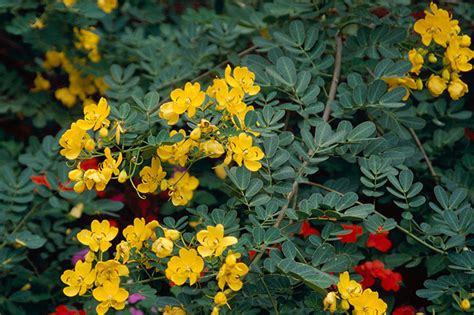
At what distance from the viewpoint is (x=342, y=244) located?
63.6 inches

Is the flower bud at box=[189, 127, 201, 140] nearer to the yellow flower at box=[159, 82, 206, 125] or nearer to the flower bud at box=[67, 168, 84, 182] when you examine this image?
the yellow flower at box=[159, 82, 206, 125]

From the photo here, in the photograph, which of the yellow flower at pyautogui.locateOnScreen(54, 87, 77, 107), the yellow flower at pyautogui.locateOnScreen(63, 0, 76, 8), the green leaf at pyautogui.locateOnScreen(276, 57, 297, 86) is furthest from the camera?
the yellow flower at pyautogui.locateOnScreen(54, 87, 77, 107)

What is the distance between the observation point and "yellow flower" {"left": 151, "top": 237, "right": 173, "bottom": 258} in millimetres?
1256

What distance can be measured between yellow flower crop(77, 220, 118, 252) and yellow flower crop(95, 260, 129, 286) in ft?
0.14

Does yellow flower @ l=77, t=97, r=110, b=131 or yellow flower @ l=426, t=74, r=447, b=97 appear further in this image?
yellow flower @ l=426, t=74, r=447, b=97

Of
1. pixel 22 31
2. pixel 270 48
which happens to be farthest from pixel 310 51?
pixel 22 31

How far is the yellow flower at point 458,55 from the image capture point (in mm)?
1610

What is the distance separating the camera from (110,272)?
1.32 metres

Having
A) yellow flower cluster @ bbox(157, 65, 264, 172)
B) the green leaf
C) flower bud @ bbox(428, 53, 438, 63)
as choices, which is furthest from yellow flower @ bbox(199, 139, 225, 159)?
flower bud @ bbox(428, 53, 438, 63)

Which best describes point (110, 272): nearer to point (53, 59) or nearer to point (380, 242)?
point (380, 242)

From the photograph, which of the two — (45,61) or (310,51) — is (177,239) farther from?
(45,61)

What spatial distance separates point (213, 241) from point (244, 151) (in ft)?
0.62

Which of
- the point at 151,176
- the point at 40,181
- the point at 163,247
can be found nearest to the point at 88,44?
the point at 40,181

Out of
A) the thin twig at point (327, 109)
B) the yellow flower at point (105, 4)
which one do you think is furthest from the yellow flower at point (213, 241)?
the yellow flower at point (105, 4)
